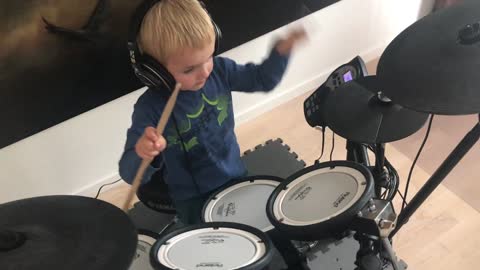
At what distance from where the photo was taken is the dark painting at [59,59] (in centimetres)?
123

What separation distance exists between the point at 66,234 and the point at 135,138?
32 cm

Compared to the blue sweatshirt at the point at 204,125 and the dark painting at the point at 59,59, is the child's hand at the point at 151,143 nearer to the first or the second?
the blue sweatshirt at the point at 204,125

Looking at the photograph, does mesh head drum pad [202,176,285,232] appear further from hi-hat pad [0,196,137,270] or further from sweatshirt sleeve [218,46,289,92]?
hi-hat pad [0,196,137,270]

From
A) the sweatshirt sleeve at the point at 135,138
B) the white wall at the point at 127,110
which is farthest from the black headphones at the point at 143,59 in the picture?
the white wall at the point at 127,110

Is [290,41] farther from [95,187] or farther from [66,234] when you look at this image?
[95,187]

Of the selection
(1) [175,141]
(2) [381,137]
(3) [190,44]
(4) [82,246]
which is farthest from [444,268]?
(4) [82,246]

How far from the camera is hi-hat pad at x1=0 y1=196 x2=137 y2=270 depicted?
668 millimetres

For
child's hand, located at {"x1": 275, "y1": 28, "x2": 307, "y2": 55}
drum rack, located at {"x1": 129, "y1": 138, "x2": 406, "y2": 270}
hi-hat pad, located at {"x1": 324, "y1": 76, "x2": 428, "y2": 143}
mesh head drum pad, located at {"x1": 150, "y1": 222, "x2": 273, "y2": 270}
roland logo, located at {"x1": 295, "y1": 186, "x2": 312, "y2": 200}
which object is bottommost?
drum rack, located at {"x1": 129, "y1": 138, "x2": 406, "y2": 270}

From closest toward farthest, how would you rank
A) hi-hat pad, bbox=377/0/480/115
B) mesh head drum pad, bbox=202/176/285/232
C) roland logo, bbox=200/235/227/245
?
hi-hat pad, bbox=377/0/480/115 < roland logo, bbox=200/235/227/245 < mesh head drum pad, bbox=202/176/285/232

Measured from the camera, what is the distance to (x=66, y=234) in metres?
0.71

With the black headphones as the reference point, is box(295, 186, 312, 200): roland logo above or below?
below

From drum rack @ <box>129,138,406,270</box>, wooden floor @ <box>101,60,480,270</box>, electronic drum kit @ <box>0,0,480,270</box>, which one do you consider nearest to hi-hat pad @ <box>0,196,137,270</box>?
electronic drum kit @ <box>0,0,480,270</box>

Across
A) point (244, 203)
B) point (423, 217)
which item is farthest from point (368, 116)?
point (423, 217)

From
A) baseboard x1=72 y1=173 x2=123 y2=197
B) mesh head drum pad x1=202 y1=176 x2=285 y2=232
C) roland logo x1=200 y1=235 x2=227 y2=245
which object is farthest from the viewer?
baseboard x1=72 y1=173 x2=123 y2=197
